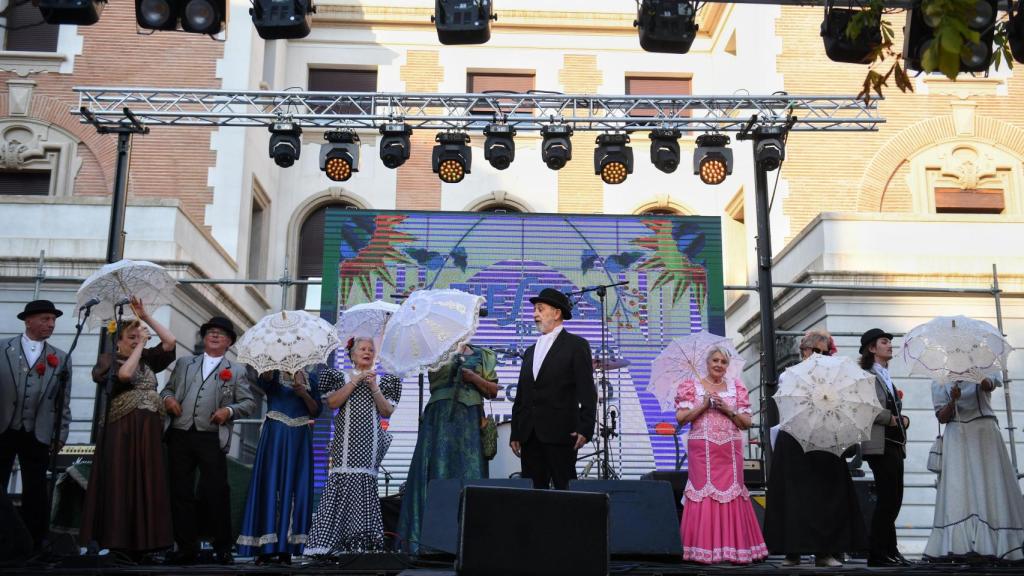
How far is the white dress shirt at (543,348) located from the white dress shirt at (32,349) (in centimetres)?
366

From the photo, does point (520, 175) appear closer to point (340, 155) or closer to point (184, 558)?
point (340, 155)

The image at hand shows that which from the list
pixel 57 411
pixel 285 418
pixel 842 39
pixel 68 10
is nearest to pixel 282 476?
pixel 285 418

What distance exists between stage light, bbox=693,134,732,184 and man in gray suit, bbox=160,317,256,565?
597 cm

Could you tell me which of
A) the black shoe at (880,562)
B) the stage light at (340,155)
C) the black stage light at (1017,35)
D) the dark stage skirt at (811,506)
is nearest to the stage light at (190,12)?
the stage light at (340,155)

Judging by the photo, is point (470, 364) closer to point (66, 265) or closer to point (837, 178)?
point (66, 265)

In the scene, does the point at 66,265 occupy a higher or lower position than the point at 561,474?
higher

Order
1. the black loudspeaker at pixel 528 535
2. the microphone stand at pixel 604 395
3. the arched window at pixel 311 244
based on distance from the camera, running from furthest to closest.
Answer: the arched window at pixel 311 244
the microphone stand at pixel 604 395
the black loudspeaker at pixel 528 535

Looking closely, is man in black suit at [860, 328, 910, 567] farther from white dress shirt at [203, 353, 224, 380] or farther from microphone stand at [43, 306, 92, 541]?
microphone stand at [43, 306, 92, 541]

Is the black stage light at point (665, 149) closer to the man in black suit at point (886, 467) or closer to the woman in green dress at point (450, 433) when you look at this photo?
the man in black suit at point (886, 467)

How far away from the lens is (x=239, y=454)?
1620cm

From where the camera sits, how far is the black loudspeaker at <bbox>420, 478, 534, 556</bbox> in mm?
7004

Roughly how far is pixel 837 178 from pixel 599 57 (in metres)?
5.67

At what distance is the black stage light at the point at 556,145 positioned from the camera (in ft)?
39.1

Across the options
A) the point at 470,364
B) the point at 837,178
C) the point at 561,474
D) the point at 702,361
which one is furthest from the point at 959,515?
the point at 837,178
